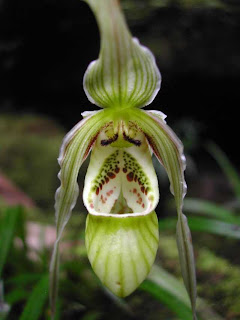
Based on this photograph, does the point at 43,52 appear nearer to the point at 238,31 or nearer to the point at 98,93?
the point at 238,31

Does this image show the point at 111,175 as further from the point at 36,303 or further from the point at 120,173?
the point at 36,303

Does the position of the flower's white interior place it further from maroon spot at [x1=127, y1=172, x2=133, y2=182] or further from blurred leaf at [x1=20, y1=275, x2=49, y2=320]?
blurred leaf at [x1=20, y1=275, x2=49, y2=320]

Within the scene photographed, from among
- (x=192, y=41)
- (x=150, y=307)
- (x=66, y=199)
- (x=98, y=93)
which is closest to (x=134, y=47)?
(x=98, y=93)

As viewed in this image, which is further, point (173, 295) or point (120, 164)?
point (173, 295)

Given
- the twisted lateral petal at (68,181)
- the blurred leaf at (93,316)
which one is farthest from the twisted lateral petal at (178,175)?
the blurred leaf at (93,316)

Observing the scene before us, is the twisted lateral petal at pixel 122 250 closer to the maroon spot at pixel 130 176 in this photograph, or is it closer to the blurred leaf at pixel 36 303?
the maroon spot at pixel 130 176

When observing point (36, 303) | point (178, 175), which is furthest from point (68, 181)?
point (36, 303)
